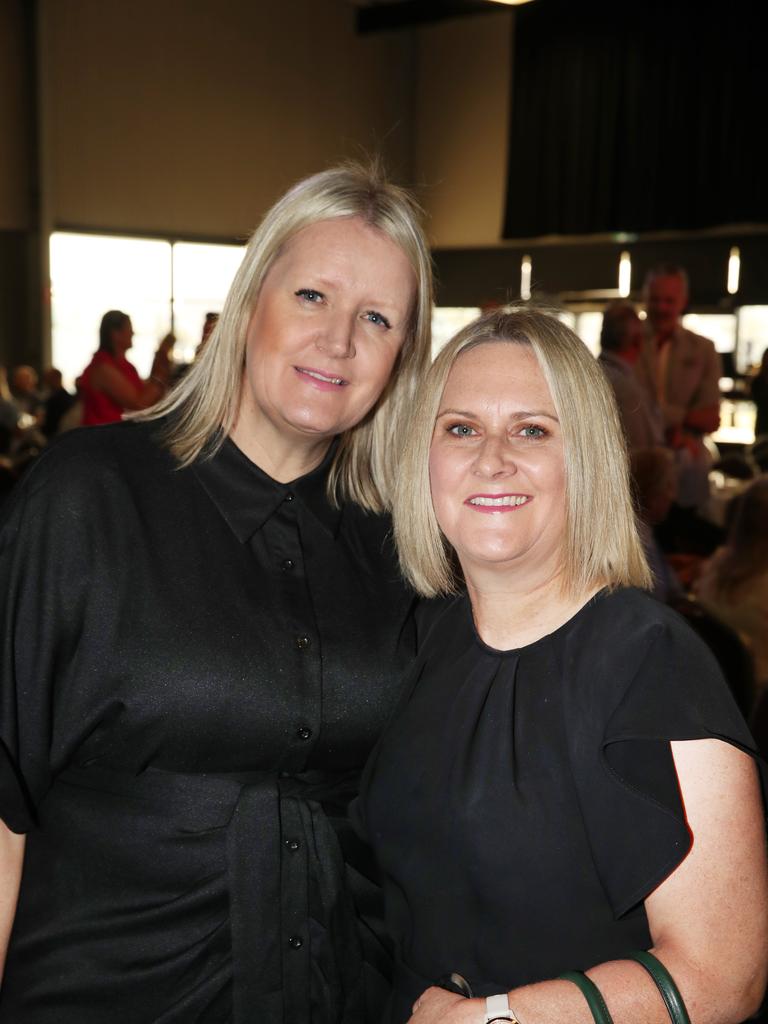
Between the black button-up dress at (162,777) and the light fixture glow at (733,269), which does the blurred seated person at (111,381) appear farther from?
the light fixture glow at (733,269)

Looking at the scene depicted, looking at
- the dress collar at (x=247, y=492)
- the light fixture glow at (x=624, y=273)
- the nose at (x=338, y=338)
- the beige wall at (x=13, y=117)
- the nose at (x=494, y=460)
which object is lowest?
the dress collar at (x=247, y=492)

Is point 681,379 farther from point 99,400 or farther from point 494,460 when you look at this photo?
point 494,460

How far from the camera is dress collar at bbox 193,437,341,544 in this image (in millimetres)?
1785

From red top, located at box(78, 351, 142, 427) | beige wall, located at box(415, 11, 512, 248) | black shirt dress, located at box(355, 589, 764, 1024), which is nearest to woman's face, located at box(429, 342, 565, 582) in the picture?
black shirt dress, located at box(355, 589, 764, 1024)

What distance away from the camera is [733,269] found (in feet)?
45.7

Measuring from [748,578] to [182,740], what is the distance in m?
2.54

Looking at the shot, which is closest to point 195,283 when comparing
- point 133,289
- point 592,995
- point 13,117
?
point 133,289

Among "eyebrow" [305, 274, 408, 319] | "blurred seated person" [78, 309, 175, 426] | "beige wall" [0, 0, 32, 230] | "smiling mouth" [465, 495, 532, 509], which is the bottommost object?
"blurred seated person" [78, 309, 175, 426]

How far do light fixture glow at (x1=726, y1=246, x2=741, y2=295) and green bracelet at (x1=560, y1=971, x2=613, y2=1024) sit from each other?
44.0 feet

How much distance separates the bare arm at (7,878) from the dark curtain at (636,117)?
13186mm

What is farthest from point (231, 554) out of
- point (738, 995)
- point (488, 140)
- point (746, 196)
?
point (488, 140)

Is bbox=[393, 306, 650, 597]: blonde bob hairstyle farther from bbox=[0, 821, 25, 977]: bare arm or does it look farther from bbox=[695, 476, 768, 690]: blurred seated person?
bbox=[695, 476, 768, 690]: blurred seated person

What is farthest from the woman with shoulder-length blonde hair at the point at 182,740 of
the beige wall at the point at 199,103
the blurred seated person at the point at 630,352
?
the beige wall at the point at 199,103

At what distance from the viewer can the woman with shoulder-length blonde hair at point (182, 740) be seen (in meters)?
1.63
